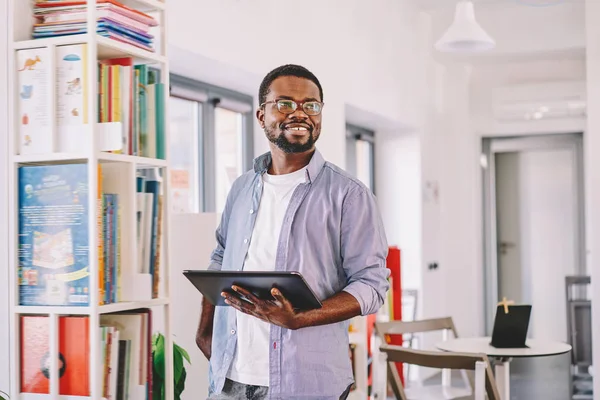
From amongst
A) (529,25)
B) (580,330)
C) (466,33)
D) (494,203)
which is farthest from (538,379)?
(466,33)

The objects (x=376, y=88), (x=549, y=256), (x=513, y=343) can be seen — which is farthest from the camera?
(x=549, y=256)

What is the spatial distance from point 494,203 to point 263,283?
7.56 metres

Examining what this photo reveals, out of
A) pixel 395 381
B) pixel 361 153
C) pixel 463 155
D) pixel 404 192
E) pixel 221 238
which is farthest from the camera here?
pixel 463 155

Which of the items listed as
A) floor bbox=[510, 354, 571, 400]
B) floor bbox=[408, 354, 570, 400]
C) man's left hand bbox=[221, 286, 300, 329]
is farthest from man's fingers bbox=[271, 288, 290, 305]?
floor bbox=[408, 354, 570, 400]

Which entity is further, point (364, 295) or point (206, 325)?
point (206, 325)

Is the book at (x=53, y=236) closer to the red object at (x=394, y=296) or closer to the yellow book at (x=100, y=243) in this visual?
the yellow book at (x=100, y=243)

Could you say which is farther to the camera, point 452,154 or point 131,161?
point 452,154

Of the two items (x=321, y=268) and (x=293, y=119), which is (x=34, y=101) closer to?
(x=293, y=119)

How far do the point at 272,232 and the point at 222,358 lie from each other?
1.06 feet

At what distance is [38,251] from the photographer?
213 cm

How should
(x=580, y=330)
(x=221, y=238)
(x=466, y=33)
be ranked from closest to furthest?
(x=221, y=238) < (x=466, y=33) < (x=580, y=330)

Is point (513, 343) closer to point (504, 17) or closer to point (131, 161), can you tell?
point (131, 161)

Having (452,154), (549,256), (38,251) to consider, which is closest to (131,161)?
(38,251)

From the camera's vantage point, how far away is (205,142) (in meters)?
4.34
